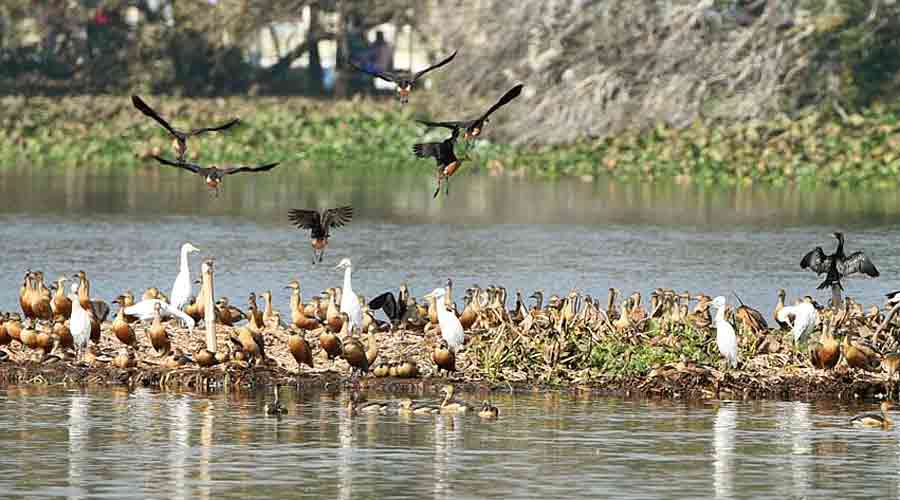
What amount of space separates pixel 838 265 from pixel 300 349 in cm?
728

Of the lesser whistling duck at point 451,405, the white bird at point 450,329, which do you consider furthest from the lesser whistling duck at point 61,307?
the lesser whistling duck at point 451,405

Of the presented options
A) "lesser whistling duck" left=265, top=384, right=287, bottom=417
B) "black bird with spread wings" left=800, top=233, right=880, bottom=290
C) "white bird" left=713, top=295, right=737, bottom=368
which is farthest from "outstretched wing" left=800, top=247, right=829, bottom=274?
"lesser whistling duck" left=265, top=384, right=287, bottom=417

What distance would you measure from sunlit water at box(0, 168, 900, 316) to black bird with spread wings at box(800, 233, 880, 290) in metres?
3.46

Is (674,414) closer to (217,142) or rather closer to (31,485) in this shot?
(31,485)

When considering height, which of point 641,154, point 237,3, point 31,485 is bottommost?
point 31,485

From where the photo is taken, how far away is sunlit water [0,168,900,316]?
32719 mm

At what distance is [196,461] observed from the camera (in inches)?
723

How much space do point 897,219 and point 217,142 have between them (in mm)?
20047

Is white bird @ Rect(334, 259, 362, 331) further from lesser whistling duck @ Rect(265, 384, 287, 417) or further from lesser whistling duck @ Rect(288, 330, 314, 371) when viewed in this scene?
lesser whistling duck @ Rect(265, 384, 287, 417)

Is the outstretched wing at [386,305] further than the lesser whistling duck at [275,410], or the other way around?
the outstretched wing at [386,305]

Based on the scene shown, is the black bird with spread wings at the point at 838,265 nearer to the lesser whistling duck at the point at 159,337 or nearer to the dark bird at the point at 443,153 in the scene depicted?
the dark bird at the point at 443,153

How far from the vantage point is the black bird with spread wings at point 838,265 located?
25531 millimetres

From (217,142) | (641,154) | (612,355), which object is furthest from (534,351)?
(217,142)

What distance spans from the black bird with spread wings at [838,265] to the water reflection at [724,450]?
4560 mm
